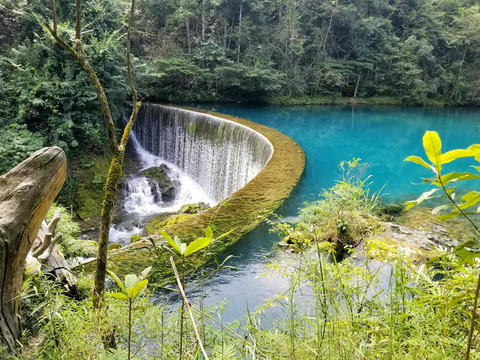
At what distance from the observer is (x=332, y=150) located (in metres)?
9.88

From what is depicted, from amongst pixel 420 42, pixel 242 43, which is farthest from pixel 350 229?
pixel 420 42

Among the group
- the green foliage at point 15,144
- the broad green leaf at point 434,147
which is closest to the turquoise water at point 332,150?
the broad green leaf at point 434,147

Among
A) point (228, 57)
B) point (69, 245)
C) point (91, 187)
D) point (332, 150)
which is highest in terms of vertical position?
point (228, 57)

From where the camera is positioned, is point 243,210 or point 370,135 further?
point 370,135

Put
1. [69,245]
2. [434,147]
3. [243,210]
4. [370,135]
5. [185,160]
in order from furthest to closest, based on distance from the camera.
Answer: [370,135] < [185,160] < [243,210] < [69,245] < [434,147]

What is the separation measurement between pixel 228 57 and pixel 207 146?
877 cm

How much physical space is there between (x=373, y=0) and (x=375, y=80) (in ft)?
14.8

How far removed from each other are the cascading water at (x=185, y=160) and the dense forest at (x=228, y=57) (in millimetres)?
1264

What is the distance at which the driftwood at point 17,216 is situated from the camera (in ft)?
4.17

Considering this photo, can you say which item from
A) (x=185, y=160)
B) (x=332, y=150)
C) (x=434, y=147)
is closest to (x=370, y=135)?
(x=332, y=150)

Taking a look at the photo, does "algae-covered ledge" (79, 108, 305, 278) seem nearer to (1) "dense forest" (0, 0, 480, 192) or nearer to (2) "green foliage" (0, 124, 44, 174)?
(2) "green foliage" (0, 124, 44, 174)

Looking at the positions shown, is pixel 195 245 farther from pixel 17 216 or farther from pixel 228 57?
pixel 228 57

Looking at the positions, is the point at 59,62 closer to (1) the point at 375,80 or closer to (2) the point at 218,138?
(2) the point at 218,138

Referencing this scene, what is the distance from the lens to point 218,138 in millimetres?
8992
